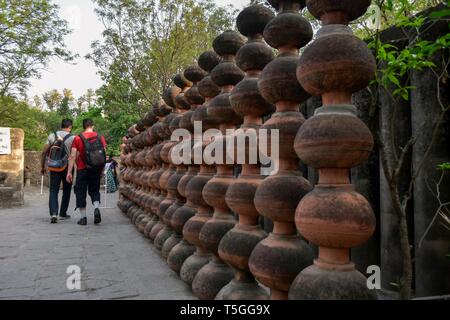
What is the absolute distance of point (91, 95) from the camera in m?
59.9

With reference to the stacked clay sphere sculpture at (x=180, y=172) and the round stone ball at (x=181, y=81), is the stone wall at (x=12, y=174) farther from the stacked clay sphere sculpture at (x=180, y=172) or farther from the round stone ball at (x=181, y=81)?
the stacked clay sphere sculpture at (x=180, y=172)

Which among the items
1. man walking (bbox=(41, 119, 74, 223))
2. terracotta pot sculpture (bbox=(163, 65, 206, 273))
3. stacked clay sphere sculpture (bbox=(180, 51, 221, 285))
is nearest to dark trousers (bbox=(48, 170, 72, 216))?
man walking (bbox=(41, 119, 74, 223))

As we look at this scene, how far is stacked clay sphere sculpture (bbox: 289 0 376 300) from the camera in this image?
1.46 meters

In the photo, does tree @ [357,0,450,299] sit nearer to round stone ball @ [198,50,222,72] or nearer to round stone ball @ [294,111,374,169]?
round stone ball @ [294,111,374,169]

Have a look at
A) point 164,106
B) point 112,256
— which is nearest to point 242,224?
point 112,256

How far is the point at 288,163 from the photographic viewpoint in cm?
188

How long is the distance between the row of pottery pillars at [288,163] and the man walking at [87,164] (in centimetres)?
443

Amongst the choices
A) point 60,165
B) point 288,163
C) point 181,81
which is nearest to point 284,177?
point 288,163

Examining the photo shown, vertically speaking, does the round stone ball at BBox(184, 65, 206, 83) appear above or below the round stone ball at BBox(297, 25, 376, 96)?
above

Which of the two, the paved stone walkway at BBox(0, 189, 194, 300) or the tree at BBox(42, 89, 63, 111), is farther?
the tree at BBox(42, 89, 63, 111)

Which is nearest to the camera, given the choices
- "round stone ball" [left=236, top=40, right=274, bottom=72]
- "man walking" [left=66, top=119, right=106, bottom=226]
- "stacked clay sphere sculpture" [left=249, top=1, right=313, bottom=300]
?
"stacked clay sphere sculpture" [left=249, top=1, right=313, bottom=300]

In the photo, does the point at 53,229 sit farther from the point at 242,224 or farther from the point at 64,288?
the point at 242,224

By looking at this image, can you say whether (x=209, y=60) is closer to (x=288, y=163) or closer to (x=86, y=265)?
(x=288, y=163)
